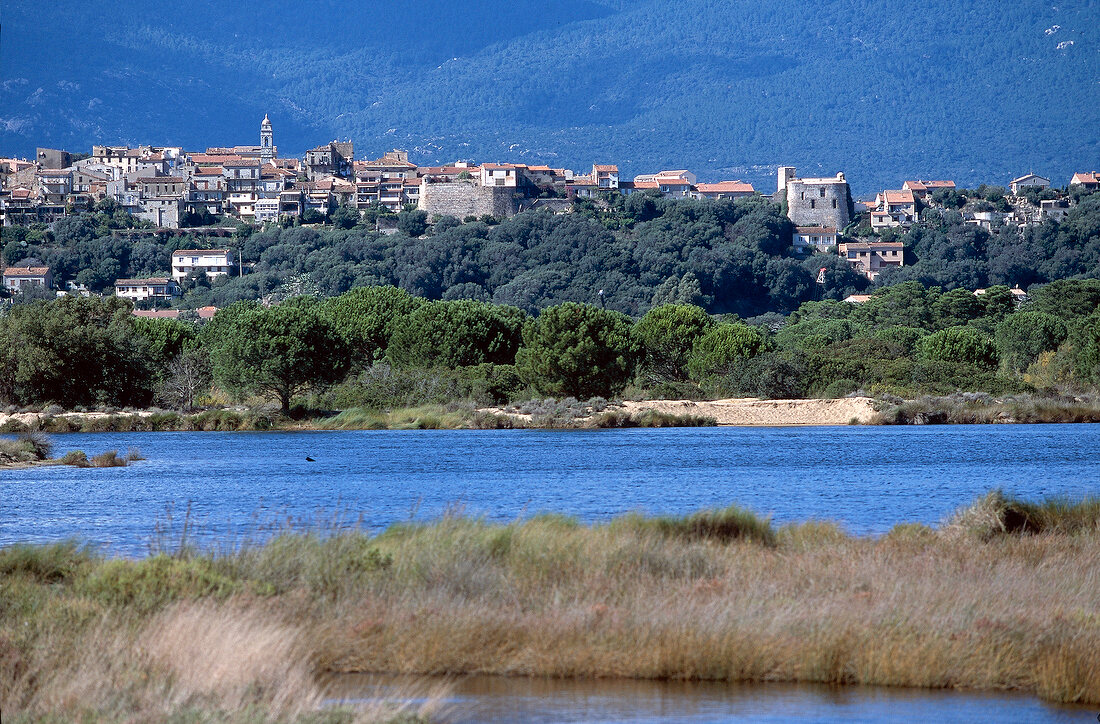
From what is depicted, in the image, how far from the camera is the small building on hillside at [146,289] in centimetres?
14388

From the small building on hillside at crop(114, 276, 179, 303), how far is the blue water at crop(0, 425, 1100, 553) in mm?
95448

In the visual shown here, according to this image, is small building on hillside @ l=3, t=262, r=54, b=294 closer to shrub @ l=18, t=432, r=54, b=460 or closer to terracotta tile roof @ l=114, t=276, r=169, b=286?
terracotta tile roof @ l=114, t=276, r=169, b=286

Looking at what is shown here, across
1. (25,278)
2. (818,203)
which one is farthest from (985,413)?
(818,203)

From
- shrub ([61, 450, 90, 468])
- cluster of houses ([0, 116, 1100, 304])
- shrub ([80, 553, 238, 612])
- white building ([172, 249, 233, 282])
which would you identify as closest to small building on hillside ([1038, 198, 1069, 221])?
cluster of houses ([0, 116, 1100, 304])

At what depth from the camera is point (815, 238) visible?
174m

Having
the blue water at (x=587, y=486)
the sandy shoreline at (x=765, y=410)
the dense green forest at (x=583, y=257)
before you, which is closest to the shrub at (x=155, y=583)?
the blue water at (x=587, y=486)

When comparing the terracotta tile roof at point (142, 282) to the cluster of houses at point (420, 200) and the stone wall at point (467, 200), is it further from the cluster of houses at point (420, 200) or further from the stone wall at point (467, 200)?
the stone wall at point (467, 200)

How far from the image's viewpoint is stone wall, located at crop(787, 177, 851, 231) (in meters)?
189

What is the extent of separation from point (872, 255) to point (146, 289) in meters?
79.8

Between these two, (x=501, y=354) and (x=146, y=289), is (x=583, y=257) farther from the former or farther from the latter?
(x=501, y=354)

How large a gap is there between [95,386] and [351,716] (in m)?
49.9

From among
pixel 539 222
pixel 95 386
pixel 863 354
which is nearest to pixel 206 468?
pixel 95 386

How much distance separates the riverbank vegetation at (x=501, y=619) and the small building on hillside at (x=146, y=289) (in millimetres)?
135718

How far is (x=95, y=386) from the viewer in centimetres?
5575
